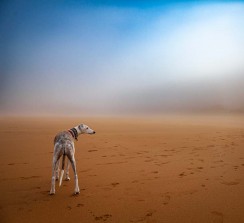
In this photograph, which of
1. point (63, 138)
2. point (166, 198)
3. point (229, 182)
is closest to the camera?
point (166, 198)

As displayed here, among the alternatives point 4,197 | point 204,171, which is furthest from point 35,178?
point 204,171

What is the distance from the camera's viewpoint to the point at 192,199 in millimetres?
5277

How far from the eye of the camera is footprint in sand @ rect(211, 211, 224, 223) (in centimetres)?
431

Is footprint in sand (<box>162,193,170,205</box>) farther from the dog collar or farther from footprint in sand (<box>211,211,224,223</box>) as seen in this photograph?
the dog collar

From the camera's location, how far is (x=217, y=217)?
4434 mm

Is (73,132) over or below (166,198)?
over

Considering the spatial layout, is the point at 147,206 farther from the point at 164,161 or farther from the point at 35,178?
the point at 164,161

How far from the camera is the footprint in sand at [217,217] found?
14.1ft

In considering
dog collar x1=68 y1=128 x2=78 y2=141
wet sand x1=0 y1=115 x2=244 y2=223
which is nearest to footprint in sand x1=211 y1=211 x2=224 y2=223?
wet sand x1=0 y1=115 x2=244 y2=223

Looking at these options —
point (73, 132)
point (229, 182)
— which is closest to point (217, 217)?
point (229, 182)

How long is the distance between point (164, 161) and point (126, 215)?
4.86 metres

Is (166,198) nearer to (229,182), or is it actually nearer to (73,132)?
(229,182)

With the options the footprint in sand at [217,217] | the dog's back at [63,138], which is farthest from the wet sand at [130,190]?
Result: the dog's back at [63,138]

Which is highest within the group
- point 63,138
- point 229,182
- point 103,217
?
point 63,138
